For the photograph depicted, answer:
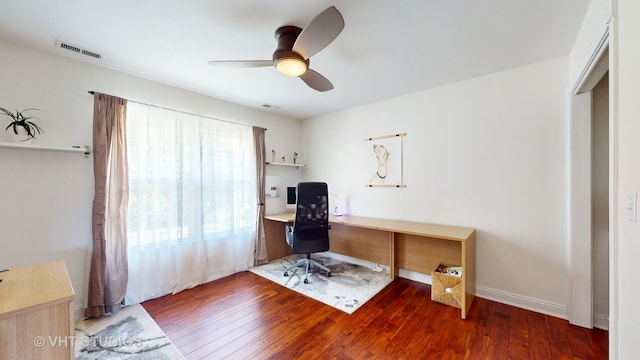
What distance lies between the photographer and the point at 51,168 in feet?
6.79

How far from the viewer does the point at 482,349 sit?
69.5 inches

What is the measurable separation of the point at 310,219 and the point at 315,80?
5.55 feet

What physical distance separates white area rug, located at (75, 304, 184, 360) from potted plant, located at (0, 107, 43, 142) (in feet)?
5.44

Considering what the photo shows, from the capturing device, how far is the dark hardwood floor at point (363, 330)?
1.74 metres

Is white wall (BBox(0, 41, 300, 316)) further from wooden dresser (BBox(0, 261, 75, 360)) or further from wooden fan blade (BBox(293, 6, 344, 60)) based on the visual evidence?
wooden fan blade (BBox(293, 6, 344, 60))

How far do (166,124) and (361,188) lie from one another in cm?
268

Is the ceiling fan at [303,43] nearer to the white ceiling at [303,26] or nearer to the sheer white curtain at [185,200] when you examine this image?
the white ceiling at [303,26]

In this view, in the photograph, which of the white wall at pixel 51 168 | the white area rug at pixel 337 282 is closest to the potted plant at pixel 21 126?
the white wall at pixel 51 168

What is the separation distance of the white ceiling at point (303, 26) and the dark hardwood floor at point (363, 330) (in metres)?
2.41
